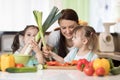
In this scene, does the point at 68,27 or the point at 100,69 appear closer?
the point at 100,69

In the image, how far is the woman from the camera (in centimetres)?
250

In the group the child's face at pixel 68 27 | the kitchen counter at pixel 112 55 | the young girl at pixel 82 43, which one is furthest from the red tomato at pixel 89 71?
the kitchen counter at pixel 112 55

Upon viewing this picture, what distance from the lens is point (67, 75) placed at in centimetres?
160

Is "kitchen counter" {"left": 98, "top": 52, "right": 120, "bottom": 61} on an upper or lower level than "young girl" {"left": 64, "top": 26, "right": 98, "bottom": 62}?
lower

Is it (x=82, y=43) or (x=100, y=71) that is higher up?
(x=82, y=43)

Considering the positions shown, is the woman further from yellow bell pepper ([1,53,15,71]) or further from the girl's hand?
yellow bell pepper ([1,53,15,71])

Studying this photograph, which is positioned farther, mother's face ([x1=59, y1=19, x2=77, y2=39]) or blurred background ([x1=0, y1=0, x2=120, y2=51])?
blurred background ([x1=0, y1=0, x2=120, y2=51])

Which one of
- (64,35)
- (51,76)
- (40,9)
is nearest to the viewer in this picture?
(51,76)

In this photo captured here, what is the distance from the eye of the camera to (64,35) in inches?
103

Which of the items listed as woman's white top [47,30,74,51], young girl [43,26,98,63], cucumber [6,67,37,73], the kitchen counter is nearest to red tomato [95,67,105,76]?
cucumber [6,67,37,73]

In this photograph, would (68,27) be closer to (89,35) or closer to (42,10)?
(89,35)

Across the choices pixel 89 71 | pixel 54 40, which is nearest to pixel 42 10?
pixel 54 40

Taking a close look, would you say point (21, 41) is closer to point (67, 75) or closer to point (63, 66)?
point (63, 66)

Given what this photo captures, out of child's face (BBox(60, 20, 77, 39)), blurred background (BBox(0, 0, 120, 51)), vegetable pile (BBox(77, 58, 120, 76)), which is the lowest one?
vegetable pile (BBox(77, 58, 120, 76))
